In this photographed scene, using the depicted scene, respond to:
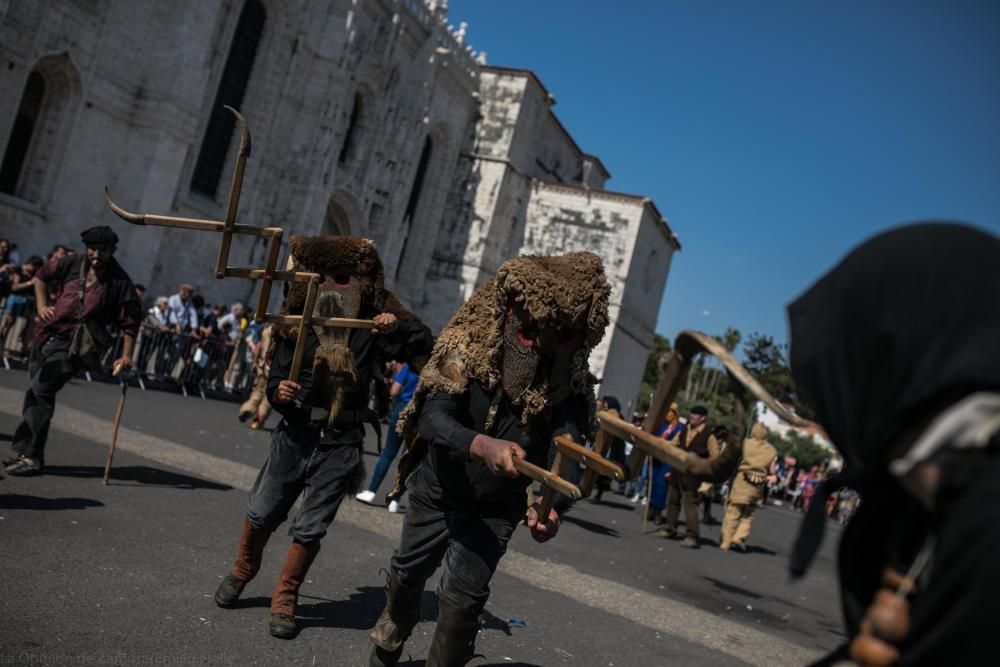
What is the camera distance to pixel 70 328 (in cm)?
753

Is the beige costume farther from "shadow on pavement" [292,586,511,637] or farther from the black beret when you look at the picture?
the black beret

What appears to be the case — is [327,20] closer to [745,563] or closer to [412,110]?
[412,110]

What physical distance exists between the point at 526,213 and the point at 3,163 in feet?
90.2

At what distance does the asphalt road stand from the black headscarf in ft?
5.33

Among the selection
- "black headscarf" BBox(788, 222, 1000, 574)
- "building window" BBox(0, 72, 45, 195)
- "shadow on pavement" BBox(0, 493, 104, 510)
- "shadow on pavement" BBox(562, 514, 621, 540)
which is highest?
"building window" BBox(0, 72, 45, 195)

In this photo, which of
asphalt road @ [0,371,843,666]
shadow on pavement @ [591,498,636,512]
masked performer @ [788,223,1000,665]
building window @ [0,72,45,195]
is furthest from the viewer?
building window @ [0,72,45,195]

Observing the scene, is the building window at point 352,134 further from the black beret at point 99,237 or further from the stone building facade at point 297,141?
the black beret at point 99,237

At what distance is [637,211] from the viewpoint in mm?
44031

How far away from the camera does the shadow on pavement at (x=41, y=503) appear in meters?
6.26

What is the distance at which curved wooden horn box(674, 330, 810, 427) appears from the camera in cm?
231

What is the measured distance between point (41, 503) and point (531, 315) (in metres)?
4.34

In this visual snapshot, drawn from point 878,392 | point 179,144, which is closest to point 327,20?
point 179,144

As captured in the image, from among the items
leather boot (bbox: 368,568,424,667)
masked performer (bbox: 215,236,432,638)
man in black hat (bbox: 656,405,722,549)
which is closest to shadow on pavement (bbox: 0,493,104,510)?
masked performer (bbox: 215,236,432,638)

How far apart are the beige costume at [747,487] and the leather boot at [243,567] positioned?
36.3 ft
